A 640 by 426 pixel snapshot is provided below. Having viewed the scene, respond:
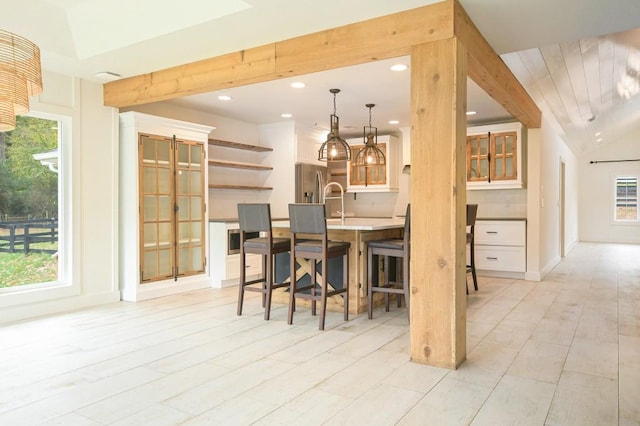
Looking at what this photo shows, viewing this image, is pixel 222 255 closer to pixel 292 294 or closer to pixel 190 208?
pixel 190 208

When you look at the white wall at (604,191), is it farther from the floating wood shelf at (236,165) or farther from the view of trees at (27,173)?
the view of trees at (27,173)

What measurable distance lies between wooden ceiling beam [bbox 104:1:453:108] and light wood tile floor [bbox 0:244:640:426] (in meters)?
2.06

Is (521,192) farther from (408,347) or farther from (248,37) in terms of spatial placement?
(248,37)

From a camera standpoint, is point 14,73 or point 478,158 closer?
point 14,73

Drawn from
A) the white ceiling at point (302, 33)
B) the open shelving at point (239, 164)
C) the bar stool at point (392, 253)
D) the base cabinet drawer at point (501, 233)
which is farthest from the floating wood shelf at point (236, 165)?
the base cabinet drawer at point (501, 233)

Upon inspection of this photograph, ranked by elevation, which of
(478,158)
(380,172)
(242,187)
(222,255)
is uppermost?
(478,158)

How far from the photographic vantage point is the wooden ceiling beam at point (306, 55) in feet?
9.25

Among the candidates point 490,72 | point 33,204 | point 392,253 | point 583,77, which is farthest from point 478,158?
point 33,204

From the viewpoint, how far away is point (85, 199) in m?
4.55

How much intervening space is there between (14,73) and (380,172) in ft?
19.3

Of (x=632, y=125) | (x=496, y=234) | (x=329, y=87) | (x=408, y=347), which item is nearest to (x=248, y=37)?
(x=329, y=87)

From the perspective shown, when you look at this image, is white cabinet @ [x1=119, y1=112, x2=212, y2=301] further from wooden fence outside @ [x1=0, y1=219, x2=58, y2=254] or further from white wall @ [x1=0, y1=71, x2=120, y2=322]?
wooden fence outside @ [x1=0, y1=219, x2=58, y2=254]

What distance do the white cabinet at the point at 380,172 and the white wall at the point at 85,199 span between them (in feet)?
13.2

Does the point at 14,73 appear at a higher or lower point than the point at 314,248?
higher
